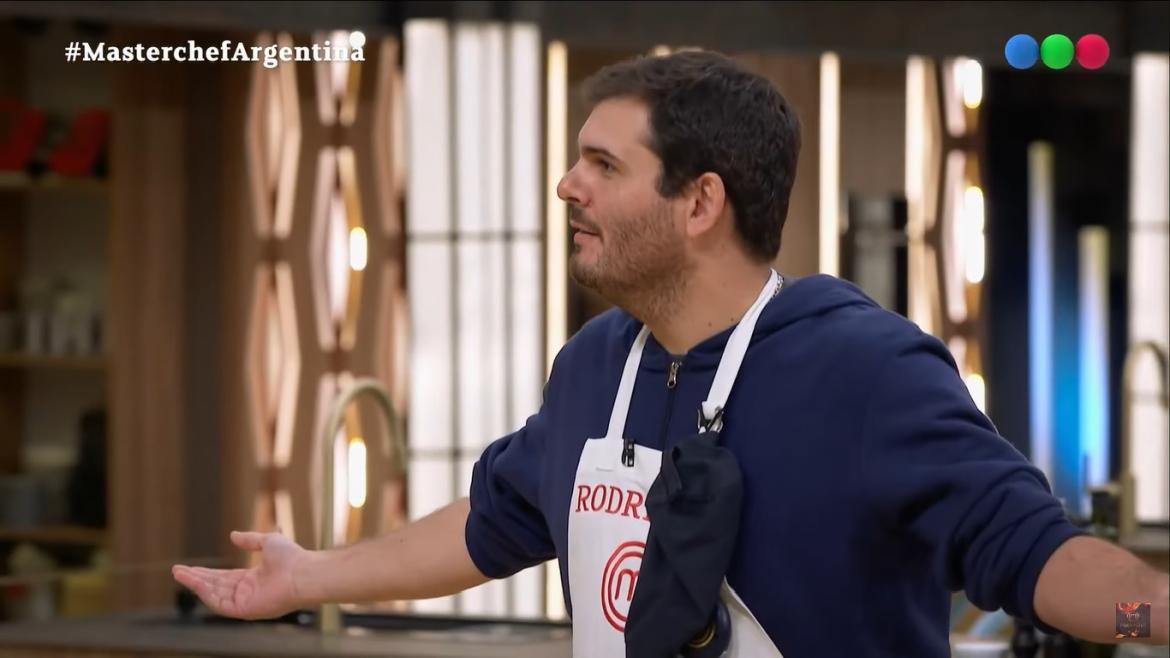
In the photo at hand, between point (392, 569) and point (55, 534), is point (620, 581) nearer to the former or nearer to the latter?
point (392, 569)

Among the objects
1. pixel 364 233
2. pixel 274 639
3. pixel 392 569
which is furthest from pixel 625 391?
pixel 364 233

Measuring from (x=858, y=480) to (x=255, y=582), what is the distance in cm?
71

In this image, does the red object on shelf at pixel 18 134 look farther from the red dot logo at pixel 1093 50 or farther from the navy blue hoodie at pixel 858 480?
the navy blue hoodie at pixel 858 480

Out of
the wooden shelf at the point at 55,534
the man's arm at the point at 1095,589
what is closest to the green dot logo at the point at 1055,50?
the wooden shelf at the point at 55,534

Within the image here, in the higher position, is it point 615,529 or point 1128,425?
point 615,529

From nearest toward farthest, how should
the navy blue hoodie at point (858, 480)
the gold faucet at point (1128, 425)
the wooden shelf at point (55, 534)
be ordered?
1. the navy blue hoodie at point (858, 480)
2. the gold faucet at point (1128, 425)
3. the wooden shelf at point (55, 534)

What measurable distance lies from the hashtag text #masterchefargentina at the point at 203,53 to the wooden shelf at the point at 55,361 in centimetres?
90

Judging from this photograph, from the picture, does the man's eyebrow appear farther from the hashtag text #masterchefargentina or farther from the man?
the hashtag text #masterchefargentina

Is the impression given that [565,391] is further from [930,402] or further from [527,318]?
[527,318]

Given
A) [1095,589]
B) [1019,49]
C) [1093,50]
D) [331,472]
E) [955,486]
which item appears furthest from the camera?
[1093,50]

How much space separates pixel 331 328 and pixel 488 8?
1132 millimetres

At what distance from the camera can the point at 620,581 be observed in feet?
4.91

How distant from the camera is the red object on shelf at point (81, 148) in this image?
4953 millimetres

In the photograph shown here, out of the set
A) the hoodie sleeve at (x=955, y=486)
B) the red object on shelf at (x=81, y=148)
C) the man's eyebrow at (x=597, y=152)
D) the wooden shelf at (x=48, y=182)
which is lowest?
the hoodie sleeve at (x=955, y=486)
